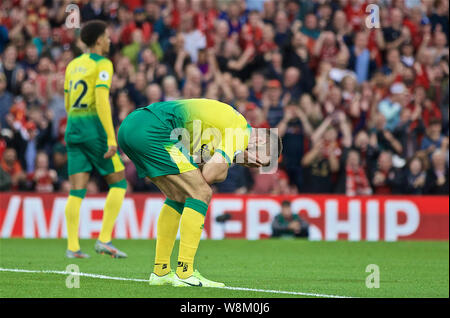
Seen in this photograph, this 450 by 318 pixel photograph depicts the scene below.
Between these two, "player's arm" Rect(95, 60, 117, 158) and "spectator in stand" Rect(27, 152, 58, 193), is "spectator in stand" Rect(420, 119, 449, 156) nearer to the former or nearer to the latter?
"spectator in stand" Rect(27, 152, 58, 193)

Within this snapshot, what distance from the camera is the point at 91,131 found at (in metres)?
11.7

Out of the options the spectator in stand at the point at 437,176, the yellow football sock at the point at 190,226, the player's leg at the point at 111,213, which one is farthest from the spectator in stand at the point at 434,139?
the yellow football sock at the point at 190,226

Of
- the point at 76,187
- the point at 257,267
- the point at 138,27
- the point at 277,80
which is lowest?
the point at 257,267

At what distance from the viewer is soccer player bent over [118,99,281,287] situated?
8398 millimetres

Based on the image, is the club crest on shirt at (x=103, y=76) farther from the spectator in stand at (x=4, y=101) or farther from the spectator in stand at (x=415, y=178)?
the spectator in stand at (x=415, y=178)

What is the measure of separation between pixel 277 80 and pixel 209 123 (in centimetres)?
1001

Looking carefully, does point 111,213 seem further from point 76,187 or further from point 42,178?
point 42,178

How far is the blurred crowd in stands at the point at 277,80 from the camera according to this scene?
17.2 metres

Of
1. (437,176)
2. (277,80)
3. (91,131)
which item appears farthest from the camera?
(277,80)

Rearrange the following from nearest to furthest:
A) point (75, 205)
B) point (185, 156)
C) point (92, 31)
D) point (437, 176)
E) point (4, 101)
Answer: point (185, 156) → point (92, 31) → point (75, 205) → point (437, 176) → point (4, 101)

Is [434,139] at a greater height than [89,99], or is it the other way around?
[89,99]

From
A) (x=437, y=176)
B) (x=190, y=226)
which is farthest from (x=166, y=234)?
(x=437, y=176)

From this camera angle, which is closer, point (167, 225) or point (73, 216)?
point (167, 225)

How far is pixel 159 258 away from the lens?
346 inches
